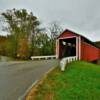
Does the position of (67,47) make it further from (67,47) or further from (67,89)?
(67,89)

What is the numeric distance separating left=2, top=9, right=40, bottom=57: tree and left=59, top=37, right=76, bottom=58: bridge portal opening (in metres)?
12.2

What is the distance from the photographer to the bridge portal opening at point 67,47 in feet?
117

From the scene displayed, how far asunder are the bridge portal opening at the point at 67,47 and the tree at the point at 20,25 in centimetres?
1218

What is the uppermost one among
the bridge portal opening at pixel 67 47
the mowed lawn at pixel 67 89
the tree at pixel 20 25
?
the tree at pixel 20 25

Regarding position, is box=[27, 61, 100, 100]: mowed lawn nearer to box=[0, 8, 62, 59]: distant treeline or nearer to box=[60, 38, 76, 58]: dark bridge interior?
box=[60, 38, 76, 58]: dark bridge interior

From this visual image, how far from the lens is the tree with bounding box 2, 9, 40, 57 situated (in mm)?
49669

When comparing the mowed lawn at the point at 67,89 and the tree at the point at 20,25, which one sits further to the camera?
the tree at the point at 20,25

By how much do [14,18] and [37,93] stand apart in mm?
43227

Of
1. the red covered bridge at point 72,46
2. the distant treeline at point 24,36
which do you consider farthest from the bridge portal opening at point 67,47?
the distant treeline at point 24,36

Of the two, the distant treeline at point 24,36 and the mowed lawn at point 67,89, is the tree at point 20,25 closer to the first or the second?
the distant treeline at point 24,36

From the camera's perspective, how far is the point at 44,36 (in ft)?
176

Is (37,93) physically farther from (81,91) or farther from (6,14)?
Answer: (6,14)

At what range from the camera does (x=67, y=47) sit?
38094 mm

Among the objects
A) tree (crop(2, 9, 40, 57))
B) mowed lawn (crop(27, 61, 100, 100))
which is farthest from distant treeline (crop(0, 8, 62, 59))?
mowed lawn (crop(27, 61, 100, 100))
